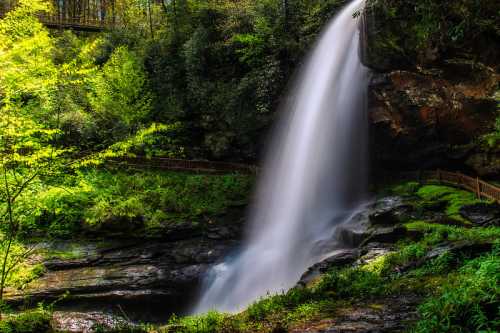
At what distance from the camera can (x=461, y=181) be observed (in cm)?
1641

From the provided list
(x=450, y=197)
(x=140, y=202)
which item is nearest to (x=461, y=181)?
(x=450, y=197)

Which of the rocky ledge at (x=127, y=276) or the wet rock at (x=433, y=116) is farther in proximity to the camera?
the wet rock at (x=433, y=116)

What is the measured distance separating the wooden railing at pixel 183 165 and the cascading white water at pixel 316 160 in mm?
2587

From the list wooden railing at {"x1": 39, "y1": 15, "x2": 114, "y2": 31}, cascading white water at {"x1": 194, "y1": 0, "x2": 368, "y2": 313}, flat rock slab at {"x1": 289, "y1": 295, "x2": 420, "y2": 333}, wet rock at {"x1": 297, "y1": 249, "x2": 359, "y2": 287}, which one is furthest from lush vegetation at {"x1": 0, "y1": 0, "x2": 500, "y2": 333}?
wooden railing at {"x1": 39, "y1": 15, "x2": 114, "y2": 31}

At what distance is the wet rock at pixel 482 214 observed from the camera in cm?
1222

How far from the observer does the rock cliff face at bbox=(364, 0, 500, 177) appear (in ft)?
56.9

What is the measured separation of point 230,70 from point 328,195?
11546 millimetres

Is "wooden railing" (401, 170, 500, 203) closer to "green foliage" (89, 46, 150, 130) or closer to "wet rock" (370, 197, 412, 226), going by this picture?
"wet rock" (370, 197, 412, 226)

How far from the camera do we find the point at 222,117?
2433 centimetres

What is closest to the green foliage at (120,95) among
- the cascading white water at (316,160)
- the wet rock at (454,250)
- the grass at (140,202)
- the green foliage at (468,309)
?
the grass at (140,202)

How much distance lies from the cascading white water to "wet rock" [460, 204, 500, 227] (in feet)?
17.6

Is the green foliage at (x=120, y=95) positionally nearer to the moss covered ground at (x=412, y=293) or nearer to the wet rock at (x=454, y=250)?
the moss covered ground at (x=412, y=293)

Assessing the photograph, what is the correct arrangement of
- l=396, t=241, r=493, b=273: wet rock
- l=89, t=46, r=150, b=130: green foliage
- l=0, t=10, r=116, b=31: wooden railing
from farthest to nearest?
l=0, t=10, r=116, b=31: wooden railing, l=89, t=46, r=150, b=130: green foliage, l=396, t=241, r=493, b=273: wet rock

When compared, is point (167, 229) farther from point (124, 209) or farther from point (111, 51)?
point (111, 51)
